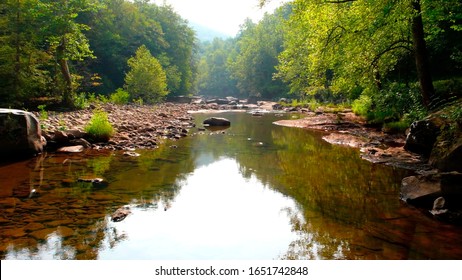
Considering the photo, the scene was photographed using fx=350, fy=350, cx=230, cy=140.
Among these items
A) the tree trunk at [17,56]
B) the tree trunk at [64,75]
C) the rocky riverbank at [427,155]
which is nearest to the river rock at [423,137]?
the rocky riverbank at [427,155]

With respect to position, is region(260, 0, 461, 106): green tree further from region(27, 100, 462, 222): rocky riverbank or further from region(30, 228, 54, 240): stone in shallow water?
region(30, 228, 54, 240): stone in shallow water

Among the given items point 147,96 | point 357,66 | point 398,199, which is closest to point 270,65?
point 147,96

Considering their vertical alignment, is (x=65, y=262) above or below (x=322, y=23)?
below

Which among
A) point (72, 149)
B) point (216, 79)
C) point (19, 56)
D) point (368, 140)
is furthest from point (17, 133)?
point (216, 79)

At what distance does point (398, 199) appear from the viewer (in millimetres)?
7562

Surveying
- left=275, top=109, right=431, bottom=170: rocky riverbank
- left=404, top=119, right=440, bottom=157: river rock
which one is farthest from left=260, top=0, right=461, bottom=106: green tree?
left=404, top=119, right=440, bottom=157: river rock

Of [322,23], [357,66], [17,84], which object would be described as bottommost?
[17,84]

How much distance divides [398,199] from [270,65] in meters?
69.7

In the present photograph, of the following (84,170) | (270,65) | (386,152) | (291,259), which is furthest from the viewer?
(270,65)

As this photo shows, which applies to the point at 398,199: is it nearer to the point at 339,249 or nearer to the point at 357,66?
the point at 339,249

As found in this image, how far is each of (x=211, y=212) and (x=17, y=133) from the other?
7.94 m

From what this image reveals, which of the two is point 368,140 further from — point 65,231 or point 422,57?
point 65,231

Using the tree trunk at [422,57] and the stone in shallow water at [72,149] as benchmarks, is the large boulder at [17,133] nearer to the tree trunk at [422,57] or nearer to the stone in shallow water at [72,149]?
the stone in shallow water at [72,149]

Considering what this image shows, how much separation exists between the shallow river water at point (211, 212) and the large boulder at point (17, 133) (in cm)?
63
